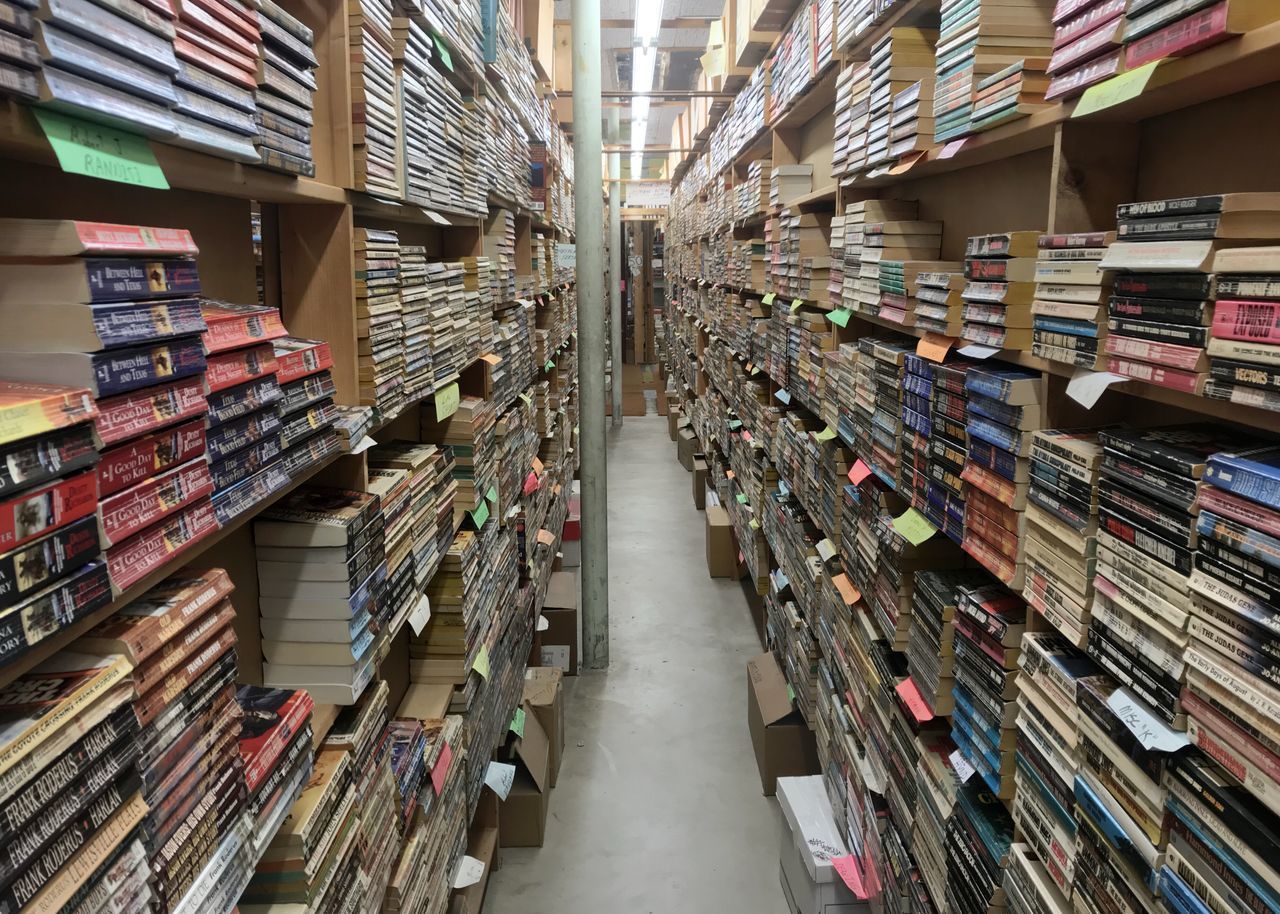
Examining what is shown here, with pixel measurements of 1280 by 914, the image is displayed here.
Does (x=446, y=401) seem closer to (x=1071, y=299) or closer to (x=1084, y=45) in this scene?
(x=1071, y=299)

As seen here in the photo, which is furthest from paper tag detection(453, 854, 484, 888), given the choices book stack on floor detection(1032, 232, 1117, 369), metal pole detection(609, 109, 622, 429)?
metal pole detection(609, 109, 622, 429)

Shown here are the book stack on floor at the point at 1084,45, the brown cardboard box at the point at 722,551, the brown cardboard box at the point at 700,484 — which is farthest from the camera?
the brown cardboard box at the point at 700,484

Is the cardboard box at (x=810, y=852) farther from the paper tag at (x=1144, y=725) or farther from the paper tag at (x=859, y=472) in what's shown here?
the paper tag at (x=1144, y=725)

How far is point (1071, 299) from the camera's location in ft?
5.32

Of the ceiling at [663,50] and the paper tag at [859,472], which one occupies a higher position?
the ceiling at [663,50]

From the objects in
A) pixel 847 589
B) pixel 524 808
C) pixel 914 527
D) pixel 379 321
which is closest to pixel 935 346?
pixel 914 527

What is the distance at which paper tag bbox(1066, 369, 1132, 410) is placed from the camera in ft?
4.94

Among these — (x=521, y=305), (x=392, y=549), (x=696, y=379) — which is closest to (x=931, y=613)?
(x=392, y=549)

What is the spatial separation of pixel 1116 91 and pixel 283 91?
4.58 feet

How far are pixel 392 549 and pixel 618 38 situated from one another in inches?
411

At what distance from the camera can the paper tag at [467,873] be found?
9.39 ft

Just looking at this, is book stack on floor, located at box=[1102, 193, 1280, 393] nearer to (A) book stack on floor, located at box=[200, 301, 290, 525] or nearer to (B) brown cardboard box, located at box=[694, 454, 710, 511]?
(A) book stack on floor, located at box=[200, 301, 290, 525]

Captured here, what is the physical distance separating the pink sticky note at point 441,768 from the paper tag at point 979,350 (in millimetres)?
1833

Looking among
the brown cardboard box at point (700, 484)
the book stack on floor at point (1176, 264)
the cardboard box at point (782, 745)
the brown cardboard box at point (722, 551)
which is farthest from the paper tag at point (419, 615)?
the brown cardboard box at point (700, 484)
